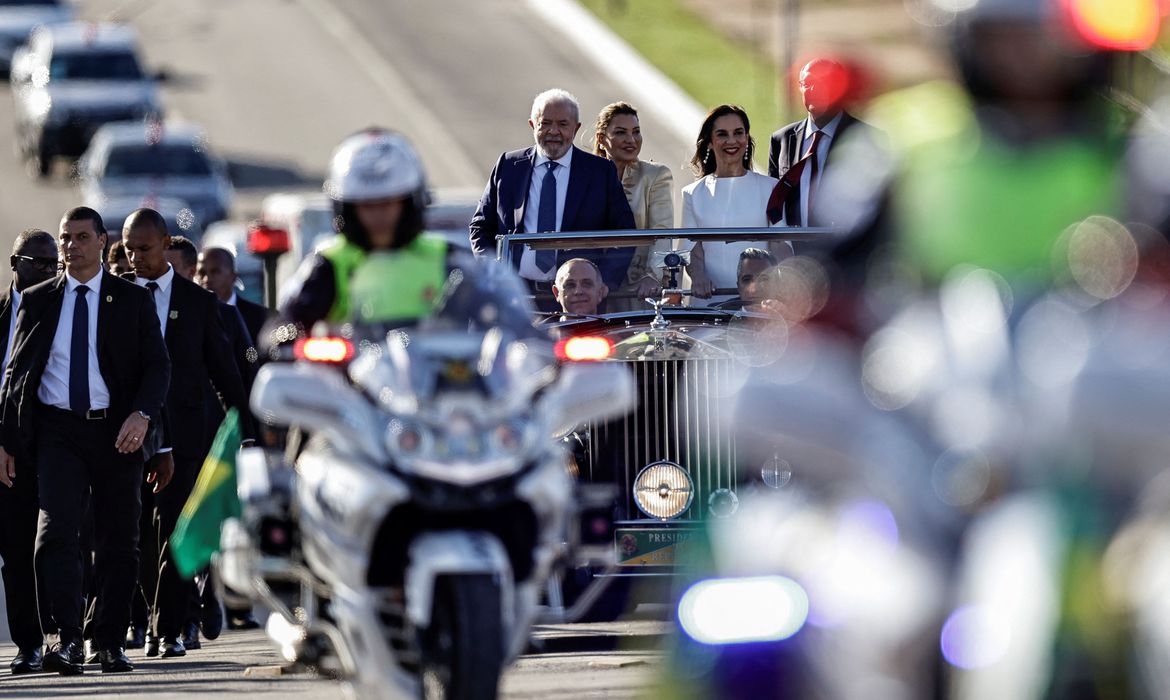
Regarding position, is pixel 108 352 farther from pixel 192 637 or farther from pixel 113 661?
pixel 192 637

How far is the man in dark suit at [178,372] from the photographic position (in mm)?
13500

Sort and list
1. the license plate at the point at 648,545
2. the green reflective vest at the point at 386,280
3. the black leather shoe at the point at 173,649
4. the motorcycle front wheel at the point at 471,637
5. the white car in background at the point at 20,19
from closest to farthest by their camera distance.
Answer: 1. the motorcycle front wheel at the point at 471,637
2. the green reflective vest at the point at 386,280
3. the license plate at the point at 648,545
4. the black leather shoe at the point at 173,649
5. the white car in background at the point at 20,19

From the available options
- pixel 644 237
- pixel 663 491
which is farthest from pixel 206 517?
pixel 644 237

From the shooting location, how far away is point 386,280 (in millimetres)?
8875

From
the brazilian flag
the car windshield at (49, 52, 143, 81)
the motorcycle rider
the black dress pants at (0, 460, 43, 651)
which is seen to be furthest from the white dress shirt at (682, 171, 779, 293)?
the car windshield at (49, 52, 143, 81)

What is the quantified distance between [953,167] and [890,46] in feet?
145

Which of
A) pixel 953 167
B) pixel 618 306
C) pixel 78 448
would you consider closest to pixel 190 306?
pixel 78 448

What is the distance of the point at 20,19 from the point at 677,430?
137ft

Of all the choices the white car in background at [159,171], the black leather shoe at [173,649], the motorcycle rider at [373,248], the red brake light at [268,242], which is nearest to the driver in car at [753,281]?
the black leather shoe at [173,649]

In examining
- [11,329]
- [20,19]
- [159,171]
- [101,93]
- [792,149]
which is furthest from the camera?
[20,19]

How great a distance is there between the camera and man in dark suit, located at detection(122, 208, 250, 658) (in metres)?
13.5

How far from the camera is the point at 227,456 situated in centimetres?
980

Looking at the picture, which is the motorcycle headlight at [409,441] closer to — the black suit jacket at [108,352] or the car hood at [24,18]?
the black suit jacket at [108,352]

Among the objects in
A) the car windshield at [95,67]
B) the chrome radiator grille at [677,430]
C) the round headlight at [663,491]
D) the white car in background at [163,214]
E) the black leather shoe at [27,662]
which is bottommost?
the black leather shoe at [27,662]
